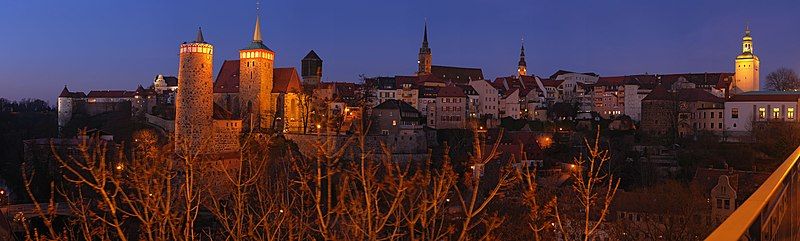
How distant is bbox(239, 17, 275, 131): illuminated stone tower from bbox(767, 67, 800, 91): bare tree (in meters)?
41.8

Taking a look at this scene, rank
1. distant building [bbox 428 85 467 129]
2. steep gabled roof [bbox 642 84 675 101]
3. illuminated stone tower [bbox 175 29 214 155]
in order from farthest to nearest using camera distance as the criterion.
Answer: distant building [bbox 428 85 467 129], steep gabled roof [bbox 642 84 675 101], illuminated stone tower [bbox 175 29 214 155]

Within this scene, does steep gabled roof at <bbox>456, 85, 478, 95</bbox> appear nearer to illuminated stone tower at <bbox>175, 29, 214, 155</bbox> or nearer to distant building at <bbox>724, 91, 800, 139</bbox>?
Answer: distant building at <bbox>724, 91, 800, 139</bbox>

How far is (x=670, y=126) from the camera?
45750 mm

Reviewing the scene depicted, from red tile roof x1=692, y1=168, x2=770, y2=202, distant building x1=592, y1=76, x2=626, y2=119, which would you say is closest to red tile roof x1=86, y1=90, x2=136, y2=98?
distant building x1=592, y1=76, x2=626, y2=119

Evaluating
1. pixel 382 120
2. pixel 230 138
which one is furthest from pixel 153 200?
pixel 382 120

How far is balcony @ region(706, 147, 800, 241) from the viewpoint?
4.55 ft

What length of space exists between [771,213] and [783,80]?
6611 centimetres

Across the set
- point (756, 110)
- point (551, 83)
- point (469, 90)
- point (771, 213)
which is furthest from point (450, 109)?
point (771, 213)

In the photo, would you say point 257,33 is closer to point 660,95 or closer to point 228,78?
point 228,78

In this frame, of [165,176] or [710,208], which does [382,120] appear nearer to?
[710,208]

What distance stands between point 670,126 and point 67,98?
4513 centimetres

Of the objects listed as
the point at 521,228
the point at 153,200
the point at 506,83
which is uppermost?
the point at 506,83

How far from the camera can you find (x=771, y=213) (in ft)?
5.65

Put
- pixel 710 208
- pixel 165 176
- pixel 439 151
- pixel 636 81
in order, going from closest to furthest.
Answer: pixel 165 176 < pixel 710 208 < pixel 439 151 < pixel 636 81
